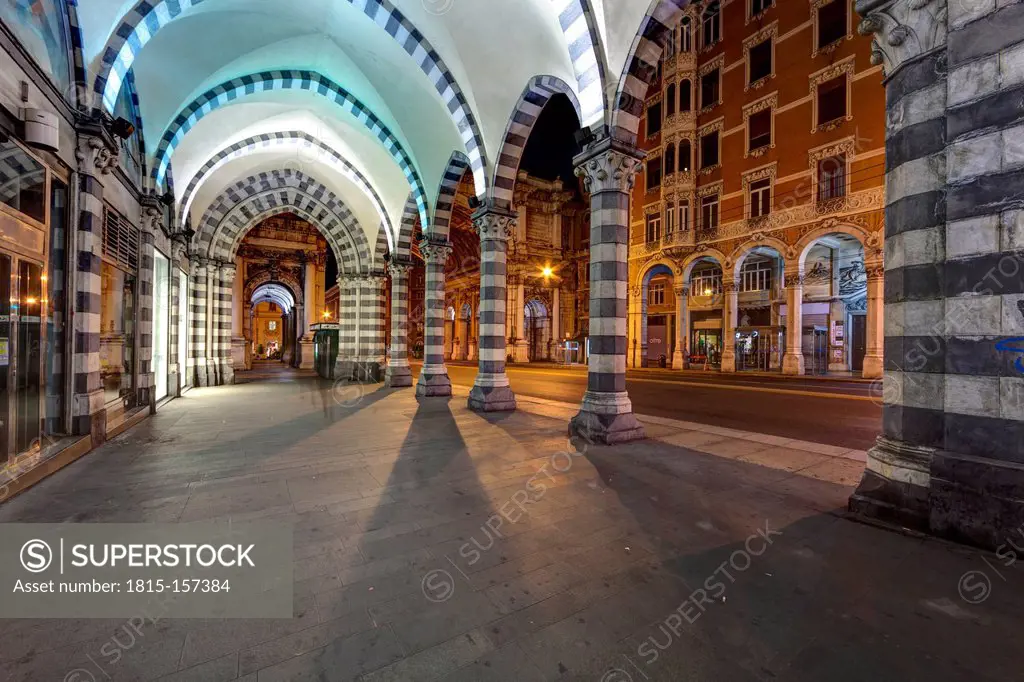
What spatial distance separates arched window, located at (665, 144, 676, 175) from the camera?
83.9ft

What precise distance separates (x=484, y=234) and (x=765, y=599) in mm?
8398

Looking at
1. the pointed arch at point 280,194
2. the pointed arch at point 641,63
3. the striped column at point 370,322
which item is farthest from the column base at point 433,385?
the pointed arch at point 280,194

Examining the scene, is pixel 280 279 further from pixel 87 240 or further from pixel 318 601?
pixel 318 601

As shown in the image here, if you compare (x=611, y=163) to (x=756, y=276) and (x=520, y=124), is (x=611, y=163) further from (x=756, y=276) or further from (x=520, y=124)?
(x=756, y=276)

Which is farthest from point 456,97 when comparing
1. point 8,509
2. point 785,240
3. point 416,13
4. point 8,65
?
point 785,240

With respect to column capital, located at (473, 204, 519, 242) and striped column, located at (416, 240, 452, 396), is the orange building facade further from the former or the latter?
striped column, located at (416, 240, 452, 396)

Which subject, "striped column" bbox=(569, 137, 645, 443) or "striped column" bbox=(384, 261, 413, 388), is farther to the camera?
"striped column" bbox=(384, 261, 413, 388)

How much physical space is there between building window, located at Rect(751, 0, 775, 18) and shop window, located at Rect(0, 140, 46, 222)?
28020 millimetres

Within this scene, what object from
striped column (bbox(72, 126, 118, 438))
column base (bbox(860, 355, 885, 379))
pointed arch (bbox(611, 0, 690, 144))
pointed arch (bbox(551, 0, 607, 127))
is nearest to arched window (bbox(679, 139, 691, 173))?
column base (bbox(860, 355, 885, 379))

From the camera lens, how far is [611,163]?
6527 mm

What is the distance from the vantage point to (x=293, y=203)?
718 inches

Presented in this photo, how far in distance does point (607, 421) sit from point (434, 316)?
6969 millimetres

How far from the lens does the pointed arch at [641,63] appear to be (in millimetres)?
5949

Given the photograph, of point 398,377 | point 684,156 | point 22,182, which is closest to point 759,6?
point 684,156
